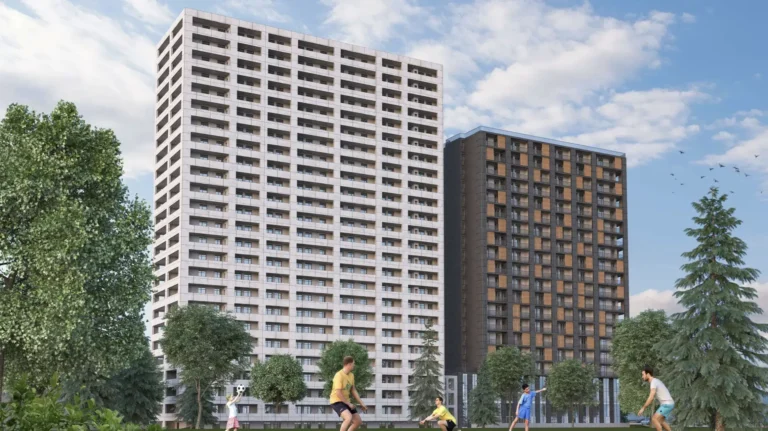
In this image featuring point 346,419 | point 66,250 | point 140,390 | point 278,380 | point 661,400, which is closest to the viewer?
point 346,419

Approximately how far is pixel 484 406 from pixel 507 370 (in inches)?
233

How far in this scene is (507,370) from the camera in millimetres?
118875

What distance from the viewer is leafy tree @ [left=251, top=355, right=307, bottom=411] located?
345 ft

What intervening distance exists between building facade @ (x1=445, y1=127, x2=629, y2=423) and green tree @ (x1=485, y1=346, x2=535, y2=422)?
18.8 m

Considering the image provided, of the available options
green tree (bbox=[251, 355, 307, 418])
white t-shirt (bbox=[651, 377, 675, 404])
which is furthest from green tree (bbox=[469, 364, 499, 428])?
white t-shirt (bbox=[651, 377, 675, 404])

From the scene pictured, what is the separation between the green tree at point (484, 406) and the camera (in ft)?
392

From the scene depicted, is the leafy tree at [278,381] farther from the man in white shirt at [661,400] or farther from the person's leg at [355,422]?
the person's leg at [355,422]

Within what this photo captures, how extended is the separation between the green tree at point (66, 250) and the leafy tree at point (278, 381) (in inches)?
2407

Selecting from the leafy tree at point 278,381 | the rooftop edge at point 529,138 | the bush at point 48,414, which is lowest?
the leafy tree at point 278,381

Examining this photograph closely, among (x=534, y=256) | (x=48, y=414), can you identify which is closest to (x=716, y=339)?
(x=48, y=414)

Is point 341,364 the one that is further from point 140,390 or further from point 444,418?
point 444,418

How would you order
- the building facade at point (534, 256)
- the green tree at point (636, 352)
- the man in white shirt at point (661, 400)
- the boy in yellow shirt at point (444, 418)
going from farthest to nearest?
the building facade at point (534, 256)
the green tree at point (636, 352)
the boy in yellow shirt at point (444, 418)
the man in white shirt at point (661, 400)

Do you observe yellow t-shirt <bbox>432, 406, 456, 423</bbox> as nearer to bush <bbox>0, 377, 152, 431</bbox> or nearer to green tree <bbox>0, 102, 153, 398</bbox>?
green tree <bbox>0, 102, 153, 398</bbox>

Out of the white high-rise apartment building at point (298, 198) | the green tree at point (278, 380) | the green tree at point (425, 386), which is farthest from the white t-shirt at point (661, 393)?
the white high-rise apartment building at point (298, 198)
